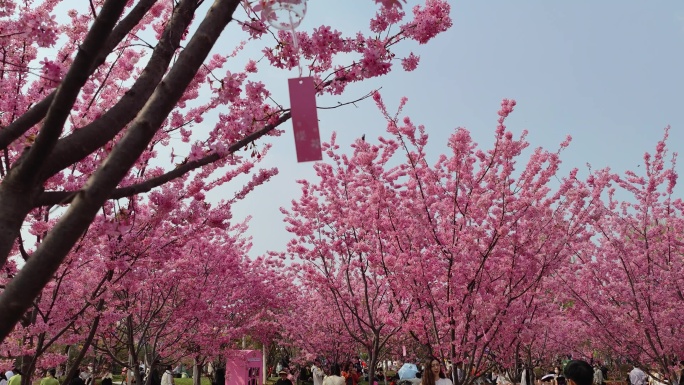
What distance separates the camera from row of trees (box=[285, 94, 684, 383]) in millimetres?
7793

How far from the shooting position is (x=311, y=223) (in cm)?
1102

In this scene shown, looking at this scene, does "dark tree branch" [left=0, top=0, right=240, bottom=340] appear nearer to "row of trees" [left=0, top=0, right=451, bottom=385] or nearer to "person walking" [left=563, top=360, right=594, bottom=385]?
"row of trees" [left=0, top=0, right=451, bottom=385]

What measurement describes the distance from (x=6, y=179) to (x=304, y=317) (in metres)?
20.0

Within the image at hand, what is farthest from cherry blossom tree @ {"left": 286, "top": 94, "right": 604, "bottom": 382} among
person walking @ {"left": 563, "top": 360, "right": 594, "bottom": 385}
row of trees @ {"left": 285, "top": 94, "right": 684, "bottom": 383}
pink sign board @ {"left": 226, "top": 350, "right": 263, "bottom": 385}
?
pink sign board @ {"left": 226, "top": 350, "right": 263, "bottom": 385}

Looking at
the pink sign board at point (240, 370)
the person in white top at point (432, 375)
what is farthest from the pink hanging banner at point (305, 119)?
the pink sign board at point (240, 370)

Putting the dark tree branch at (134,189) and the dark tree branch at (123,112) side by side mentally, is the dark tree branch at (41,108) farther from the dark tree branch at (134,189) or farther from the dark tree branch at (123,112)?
the dark tree branch at (134,189)

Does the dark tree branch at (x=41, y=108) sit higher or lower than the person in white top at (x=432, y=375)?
higher

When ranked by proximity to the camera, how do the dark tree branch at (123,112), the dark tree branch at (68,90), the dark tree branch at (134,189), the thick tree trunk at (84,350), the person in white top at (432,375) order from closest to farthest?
1. the dark tree branch at (68,90)
2. the dark tree branch at (123,112)
3. the dark tree branch at (134,189)
4. the thick tree trunk at (84,350)
5. the person in white top at (432,375)

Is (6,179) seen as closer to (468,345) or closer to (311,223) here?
(468,345)

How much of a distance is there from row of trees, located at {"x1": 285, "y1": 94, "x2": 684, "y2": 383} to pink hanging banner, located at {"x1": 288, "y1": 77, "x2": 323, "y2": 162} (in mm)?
5053

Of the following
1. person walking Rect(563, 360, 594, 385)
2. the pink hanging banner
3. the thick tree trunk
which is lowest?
person walking Rect(563, 360, 594, 385)

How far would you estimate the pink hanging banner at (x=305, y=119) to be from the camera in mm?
2820

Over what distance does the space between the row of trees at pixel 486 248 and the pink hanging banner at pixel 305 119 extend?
16.6 feet

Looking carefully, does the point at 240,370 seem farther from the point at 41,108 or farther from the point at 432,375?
the point at 41,108
